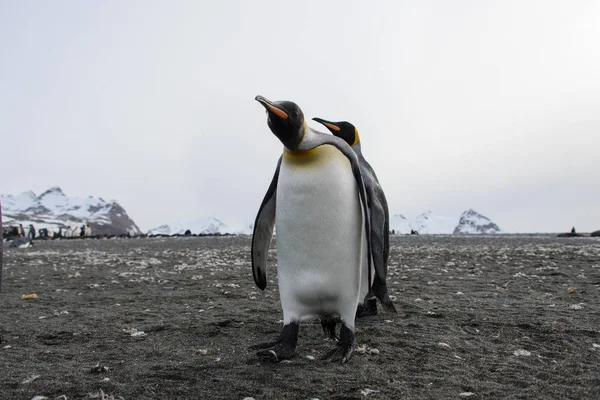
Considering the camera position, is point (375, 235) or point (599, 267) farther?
point (599, 267)

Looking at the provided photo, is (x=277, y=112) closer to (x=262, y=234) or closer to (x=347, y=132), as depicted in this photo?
(x=262, y=234)

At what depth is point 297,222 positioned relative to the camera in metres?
3.38

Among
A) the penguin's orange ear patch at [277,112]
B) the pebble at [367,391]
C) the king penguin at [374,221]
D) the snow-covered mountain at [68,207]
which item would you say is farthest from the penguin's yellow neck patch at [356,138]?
the snow-covered mountain at [68,207]

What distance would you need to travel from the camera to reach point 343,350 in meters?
3.22

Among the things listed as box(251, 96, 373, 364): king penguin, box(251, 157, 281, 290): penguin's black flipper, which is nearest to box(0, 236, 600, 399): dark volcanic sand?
box(251, 96, 373, 364): king penguin

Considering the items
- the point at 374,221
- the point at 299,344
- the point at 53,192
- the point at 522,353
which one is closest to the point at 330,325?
the point at 299,344

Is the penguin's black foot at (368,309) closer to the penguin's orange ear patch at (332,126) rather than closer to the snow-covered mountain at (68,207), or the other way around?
the penguin's orange ear patch at (332,126)

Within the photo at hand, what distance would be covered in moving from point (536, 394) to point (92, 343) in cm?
312

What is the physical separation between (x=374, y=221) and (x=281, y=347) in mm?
1143

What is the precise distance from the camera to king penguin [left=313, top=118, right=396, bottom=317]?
3.53m

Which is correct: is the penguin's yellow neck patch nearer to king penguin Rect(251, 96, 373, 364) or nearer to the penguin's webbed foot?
king penguin Rect(251, 96, 373, 364)

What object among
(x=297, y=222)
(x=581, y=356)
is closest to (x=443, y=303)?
(x=581, y=356)

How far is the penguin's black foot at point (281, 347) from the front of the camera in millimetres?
3121

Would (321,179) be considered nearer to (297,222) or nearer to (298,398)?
(297,222)
